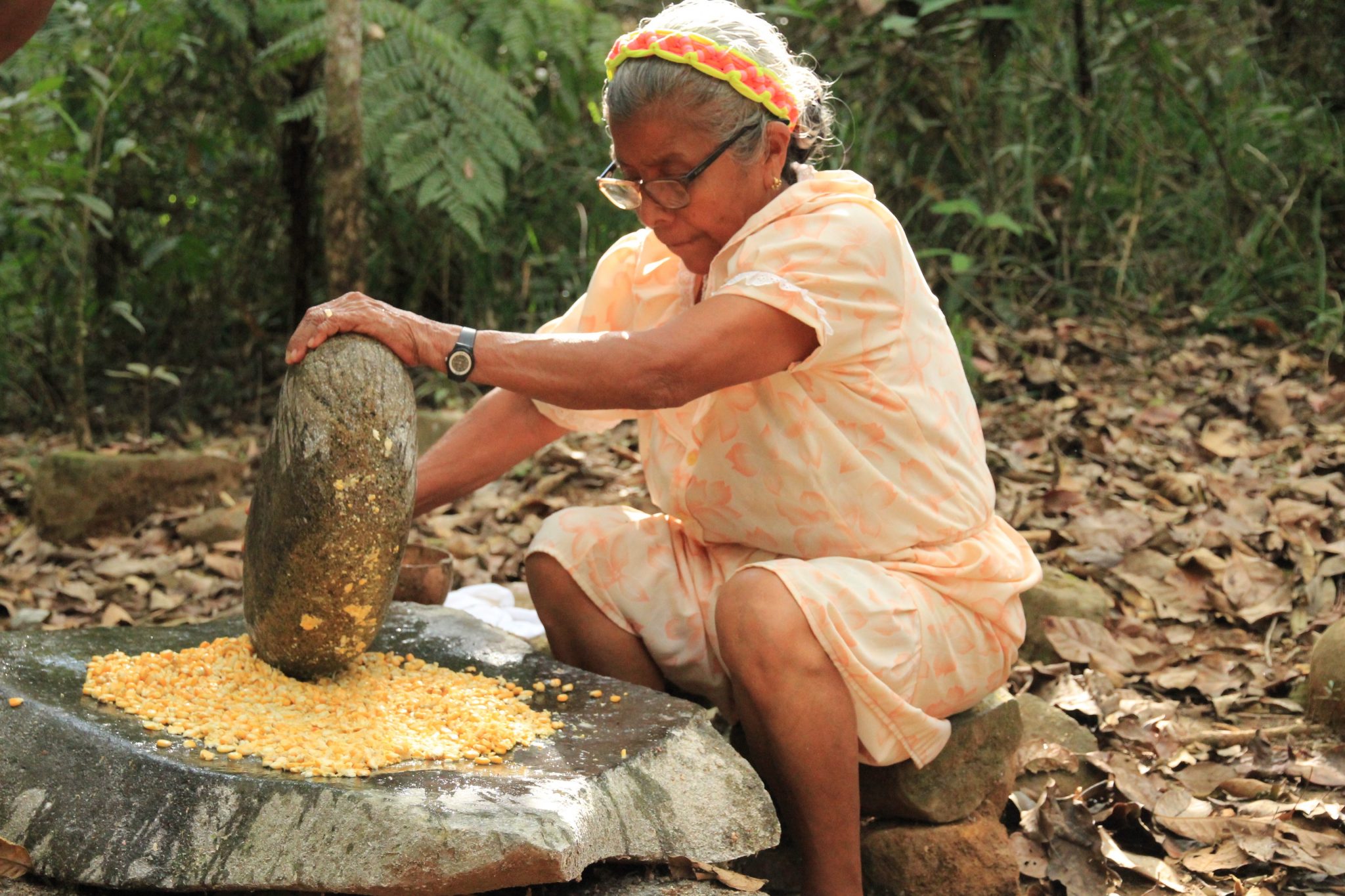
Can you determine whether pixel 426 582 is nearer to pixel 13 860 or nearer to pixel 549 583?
pixel 549 583

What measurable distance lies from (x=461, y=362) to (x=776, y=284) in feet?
1.88

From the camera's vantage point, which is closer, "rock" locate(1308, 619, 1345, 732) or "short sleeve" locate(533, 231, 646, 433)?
"short sleeve" locate(533, 231, 646, 433)

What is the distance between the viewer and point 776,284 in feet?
7.53

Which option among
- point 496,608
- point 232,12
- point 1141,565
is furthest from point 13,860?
point 232,12

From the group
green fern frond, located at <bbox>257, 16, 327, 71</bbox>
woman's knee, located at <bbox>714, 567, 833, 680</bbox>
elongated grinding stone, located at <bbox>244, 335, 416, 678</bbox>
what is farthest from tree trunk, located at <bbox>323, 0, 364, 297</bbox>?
woman's knee, located at <bbox>714, 567, 833, 680</bbox>

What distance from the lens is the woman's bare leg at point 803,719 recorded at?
88.5 inches

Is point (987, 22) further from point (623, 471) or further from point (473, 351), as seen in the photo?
point (473, 351)

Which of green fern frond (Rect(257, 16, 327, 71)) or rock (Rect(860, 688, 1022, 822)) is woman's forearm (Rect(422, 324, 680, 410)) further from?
green fern frond (Rect(257, 16, 327, 71))

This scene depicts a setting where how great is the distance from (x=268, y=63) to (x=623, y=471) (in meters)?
2.33

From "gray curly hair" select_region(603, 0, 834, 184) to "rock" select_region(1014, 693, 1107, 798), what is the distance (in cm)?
139

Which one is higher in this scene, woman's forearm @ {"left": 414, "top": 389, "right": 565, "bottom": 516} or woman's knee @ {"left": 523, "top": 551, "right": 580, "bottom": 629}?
woman's forearm @ {"left": 414, "top": 389, "right": 565, "bottom": 516}

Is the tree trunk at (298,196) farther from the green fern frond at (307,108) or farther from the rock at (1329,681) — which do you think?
the rock at (1329,681)

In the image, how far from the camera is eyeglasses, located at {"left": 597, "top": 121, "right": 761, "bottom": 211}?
2.35 metres

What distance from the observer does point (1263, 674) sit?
339 cm
